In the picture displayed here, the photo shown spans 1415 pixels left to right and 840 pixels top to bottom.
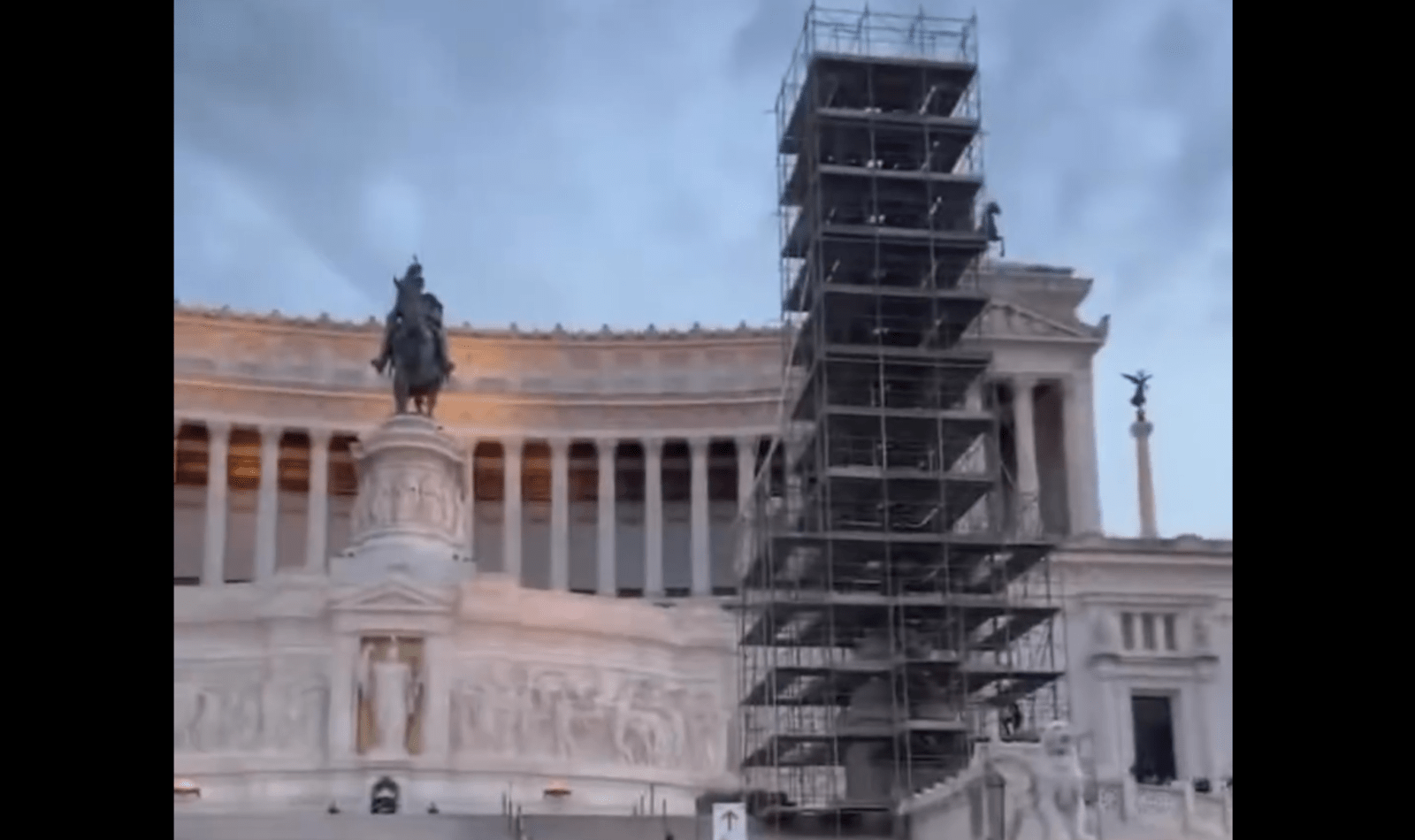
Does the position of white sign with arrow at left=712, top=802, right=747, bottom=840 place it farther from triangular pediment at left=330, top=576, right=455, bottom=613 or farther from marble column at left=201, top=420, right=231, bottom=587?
marble column at left=201, top=420, right=231, bottom=587

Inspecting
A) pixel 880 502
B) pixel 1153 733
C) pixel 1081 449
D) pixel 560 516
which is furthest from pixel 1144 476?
pixel 880 502

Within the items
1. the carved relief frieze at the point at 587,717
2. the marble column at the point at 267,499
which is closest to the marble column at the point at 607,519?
the marble column at the point at 267,499

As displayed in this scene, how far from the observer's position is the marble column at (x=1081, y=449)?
74375 millimetres

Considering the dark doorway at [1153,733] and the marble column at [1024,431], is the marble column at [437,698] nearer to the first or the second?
the dark doorway at [1153,733]

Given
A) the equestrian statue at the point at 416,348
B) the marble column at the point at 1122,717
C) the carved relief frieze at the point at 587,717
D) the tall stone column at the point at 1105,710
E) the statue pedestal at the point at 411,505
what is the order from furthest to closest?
the marble column at the point at 1122,717
the tall stone column at the point at 1105,710
the equestrian statue at the point at 416,348
the statue pedestal at the point at 411,505
the carved relief frieze at the point at 587,717

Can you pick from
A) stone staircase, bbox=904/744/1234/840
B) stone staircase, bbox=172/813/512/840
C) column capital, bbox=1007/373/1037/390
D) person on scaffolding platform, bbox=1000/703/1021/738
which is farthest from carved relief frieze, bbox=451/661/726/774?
column capital, bbox=1007/373/1037/390

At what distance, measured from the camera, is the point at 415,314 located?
54.3m

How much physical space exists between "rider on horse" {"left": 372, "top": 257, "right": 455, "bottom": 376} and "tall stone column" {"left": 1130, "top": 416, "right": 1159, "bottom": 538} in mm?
27382

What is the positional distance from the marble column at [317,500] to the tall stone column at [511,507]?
21.9ft

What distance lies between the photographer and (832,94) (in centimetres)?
4853

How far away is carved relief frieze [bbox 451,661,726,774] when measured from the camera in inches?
1844

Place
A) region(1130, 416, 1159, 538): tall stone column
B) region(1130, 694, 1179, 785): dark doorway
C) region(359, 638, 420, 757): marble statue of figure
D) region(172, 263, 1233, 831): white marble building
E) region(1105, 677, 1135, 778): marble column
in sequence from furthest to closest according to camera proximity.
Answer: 1. region(1130, 416, 1159, 538): tall stone column
2. region(1130, 694, 1179, 785): dark doorway
3. region(1105, 677, 1135, 778): marble column
4. region(172, 263, 1233, 831): white marble building
5. region(359, 638, 420, 757): marble statue of figure
